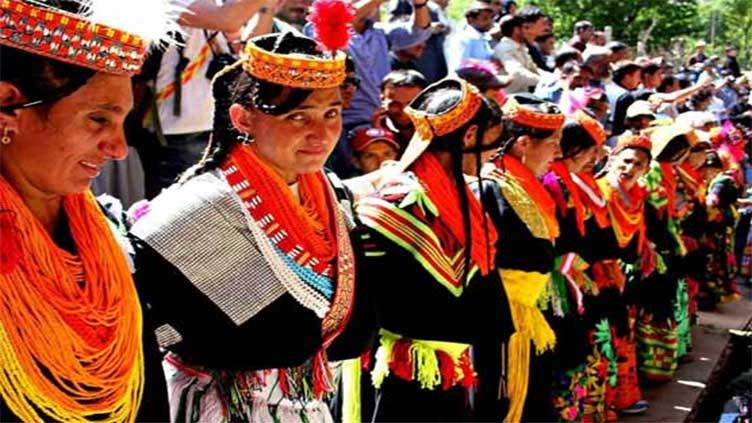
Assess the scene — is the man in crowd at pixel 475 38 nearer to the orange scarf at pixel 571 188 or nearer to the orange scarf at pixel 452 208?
the orange scarf at pixel 571 188

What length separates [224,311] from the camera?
2.49 metres

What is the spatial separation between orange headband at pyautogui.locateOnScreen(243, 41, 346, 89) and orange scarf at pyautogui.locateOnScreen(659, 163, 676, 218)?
427 cm

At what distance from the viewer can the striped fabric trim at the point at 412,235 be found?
3496mm

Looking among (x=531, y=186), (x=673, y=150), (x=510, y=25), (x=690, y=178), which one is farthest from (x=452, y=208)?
(x=510, y=25)

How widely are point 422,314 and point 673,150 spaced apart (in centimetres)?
367

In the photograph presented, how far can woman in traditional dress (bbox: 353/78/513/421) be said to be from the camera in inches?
138

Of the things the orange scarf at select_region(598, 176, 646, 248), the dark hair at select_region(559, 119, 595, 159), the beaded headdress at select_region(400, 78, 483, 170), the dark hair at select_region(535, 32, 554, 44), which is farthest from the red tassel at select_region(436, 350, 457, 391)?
the dark hair at select_region(535, 32, 554, 44)

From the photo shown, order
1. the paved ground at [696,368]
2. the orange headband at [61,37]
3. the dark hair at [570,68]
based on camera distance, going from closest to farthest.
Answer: the orange headband at [61,37] → the paved ground at [696,368] → the dark hair at [570,68]

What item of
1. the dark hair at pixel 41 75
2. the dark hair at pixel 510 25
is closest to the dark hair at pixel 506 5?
the dark hair at pixel 510 25

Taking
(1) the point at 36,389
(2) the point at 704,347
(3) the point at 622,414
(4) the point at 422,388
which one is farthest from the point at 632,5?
(1) the point at 36,389

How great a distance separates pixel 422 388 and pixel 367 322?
822 mm

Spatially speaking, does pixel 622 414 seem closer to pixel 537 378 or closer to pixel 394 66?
pixel 537 378

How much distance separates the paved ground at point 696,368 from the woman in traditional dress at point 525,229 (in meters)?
1.95

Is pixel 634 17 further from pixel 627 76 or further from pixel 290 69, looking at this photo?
pixel 290 69
